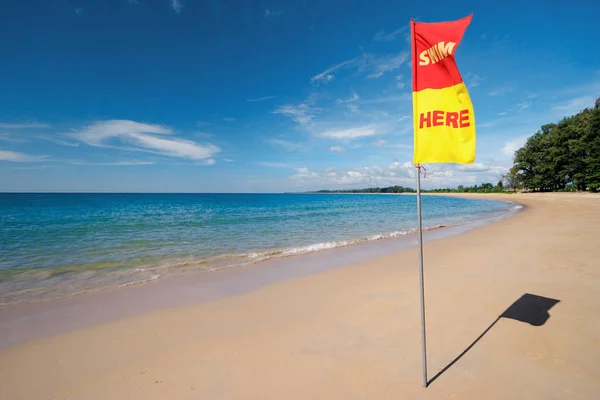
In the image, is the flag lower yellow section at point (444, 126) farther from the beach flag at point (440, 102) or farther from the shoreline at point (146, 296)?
the shoreline at point (146, 296)

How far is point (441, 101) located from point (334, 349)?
3571 mm

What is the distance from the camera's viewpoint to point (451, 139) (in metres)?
2.70

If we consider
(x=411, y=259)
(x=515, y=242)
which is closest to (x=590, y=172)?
(x=515, y=242)

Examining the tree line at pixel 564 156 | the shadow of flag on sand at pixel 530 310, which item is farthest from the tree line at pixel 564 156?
the shadow of flag on sand at pixel 530 310

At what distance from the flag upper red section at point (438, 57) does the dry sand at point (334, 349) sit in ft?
11.3

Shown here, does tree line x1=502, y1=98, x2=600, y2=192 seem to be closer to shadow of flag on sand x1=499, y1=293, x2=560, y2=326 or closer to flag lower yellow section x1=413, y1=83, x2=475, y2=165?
shadow of flag on sand x1=499, y1=293, x2=560, y2=326

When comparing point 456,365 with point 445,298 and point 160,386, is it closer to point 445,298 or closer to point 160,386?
point 445,298

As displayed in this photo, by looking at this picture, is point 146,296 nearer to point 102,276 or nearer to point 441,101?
point 102,276

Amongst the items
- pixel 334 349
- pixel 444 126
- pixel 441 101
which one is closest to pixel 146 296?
pixel 334 349

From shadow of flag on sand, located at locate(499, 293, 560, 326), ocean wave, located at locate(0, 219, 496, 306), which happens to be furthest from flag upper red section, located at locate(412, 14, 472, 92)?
ocean wave, located at locate(0, 219, 496, 306)

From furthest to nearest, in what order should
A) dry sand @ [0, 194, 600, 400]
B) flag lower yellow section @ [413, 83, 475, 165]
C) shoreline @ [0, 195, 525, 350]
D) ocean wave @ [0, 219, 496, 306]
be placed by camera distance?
ocean wave @ [0, 219, 496, 306] → shoreline @ [0, 195, 525, 350] → dry sand @ [0, 194, 600, 400] → flag lower yellow section @ [413, 83, 475, 165]

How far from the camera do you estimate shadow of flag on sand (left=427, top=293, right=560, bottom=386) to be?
426cm

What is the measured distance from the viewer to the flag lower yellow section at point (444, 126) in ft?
8.84

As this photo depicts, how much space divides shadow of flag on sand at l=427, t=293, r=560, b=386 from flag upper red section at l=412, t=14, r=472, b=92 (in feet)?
11.9
